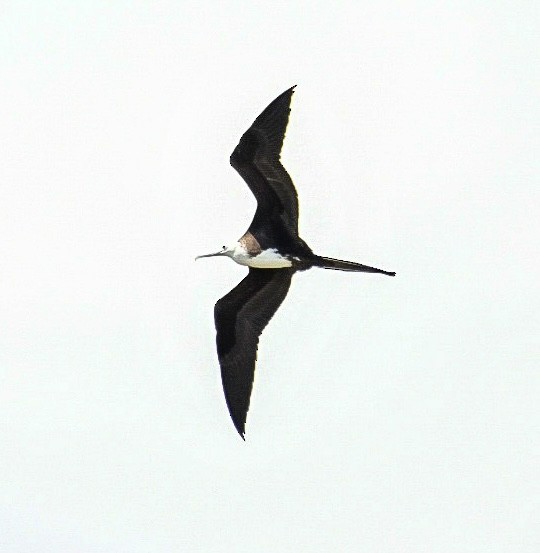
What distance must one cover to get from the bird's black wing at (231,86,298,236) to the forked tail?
1.97 ft

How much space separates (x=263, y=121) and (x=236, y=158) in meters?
0.69

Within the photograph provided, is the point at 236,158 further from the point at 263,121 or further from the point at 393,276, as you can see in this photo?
the point at 393,276

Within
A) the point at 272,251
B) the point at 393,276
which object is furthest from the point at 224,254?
the point at 393,276

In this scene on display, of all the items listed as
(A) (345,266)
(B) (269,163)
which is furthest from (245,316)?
(B) (269,163)

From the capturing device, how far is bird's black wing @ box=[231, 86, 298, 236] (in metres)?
25.5

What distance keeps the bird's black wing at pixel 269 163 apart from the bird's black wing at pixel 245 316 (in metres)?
1.16

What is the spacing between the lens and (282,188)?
25891 millimetres

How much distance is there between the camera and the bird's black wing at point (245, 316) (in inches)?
1057

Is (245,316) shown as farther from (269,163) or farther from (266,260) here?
(269,163)

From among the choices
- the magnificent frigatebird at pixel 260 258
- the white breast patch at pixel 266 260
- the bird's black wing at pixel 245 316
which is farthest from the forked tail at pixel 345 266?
the bird's black wing at pixel 245 316

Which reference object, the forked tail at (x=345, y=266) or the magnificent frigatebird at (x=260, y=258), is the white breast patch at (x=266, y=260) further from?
the forked tail at (x=345, y=266)

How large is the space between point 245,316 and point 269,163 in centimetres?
245

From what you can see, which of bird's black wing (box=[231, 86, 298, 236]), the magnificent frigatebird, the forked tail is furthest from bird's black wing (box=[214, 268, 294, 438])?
bird's black wing (box=[231, 86, 298, 236])

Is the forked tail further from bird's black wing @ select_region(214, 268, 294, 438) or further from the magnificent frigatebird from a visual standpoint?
bird's black wing @ select_region(214, 268, 294, 438)
